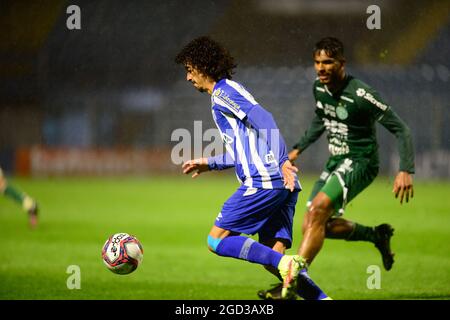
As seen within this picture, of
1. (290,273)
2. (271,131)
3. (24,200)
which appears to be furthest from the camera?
(24,200)

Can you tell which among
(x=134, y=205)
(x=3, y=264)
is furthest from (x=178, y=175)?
(x=3, y=264)

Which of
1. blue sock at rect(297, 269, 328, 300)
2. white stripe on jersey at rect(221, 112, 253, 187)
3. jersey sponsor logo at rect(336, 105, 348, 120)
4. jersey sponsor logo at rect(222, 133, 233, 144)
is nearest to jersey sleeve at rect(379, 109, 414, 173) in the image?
jersey sponsor logo at rect(336, 105, 348, 120)

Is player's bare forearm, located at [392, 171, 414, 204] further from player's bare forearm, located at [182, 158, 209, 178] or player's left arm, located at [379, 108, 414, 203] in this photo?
player's bare forearm, located at [182, 158, 209, 178]

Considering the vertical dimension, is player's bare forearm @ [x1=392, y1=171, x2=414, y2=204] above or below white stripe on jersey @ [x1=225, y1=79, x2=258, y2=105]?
below

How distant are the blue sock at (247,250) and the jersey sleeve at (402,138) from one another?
1400 millimetres

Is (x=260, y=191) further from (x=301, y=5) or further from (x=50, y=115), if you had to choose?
(x=50, y=115)

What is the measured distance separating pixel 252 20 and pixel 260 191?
328 centimetres

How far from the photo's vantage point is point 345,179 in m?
5.89

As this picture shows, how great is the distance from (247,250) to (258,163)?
0.59 m

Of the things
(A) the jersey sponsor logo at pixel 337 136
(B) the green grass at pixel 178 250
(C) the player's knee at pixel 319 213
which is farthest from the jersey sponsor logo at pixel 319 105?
(B) the green grass at pixel 178 250

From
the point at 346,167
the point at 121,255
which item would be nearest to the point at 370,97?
the point at 346,167

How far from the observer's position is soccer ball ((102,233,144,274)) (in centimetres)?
539

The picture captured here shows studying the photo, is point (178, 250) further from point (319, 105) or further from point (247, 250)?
point (247, 250)

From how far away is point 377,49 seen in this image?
9.84 meters
